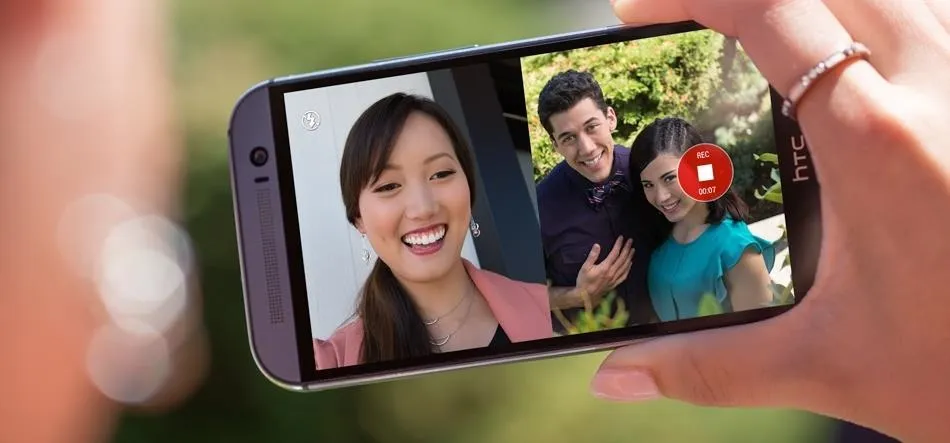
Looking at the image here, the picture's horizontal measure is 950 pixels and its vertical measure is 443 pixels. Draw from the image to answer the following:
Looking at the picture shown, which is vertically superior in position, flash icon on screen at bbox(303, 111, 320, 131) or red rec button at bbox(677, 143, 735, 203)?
flash icon on screen at bbox(303, 111, 320, 131)

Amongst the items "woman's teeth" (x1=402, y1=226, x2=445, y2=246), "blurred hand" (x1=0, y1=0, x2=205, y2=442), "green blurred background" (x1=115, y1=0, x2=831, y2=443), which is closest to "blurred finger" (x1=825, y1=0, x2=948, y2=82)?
"woman's teeth" (x1=402, y1=226, x2=445, y2=246)

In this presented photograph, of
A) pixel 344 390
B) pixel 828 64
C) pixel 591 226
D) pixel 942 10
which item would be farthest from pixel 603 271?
pixel 344 390

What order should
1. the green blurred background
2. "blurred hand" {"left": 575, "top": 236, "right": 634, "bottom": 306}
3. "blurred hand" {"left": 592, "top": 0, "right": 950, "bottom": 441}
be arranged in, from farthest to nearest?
the green blurred background
"blurred hand" {"left": 575, "top": 236, "right": 634, "bottom": 306}
"blurred hand" {"left": 592, "top": 0, "right": 950, "bottom": 441}

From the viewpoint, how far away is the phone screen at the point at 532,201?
84 centimetres

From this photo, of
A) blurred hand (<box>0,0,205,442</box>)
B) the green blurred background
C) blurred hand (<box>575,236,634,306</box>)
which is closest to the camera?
blurred hand (<box>575,236,634,306</box>)

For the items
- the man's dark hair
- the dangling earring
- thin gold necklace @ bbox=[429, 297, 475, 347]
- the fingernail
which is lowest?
the fingernail

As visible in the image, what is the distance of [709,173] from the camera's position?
0.84 metres

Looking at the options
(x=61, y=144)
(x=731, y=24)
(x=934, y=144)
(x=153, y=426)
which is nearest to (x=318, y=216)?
(x=731, y=24)

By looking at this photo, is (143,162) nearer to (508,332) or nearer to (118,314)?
(118,314)

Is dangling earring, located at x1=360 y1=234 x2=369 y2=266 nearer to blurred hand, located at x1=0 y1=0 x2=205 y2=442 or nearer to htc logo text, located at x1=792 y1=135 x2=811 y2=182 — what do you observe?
htc logo text, located at x1=792 y1=135 x2=811 y2=182

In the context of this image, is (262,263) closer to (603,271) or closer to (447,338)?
(447,338)

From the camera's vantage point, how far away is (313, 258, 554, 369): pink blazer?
85 cm

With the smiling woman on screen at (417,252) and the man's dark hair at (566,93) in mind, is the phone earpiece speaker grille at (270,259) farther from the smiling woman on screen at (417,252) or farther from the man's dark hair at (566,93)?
the man's dark hair at (566,93)

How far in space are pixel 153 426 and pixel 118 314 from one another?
20 centimetres
